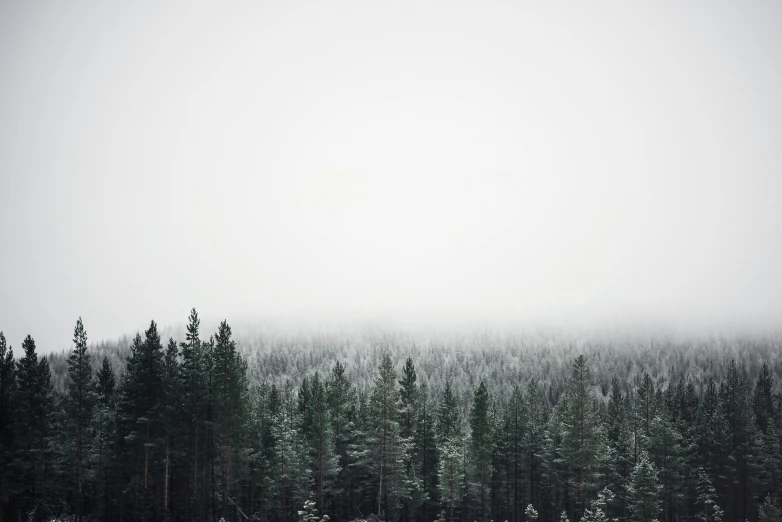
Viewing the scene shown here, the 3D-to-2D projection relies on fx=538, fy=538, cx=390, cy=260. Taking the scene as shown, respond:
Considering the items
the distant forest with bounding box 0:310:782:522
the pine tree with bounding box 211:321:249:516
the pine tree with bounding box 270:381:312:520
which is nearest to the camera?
the pine tree with bounding box 211:321:249:516

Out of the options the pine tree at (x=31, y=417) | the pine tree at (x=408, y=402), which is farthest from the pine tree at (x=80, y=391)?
the pine tree at (x=408, y=402)

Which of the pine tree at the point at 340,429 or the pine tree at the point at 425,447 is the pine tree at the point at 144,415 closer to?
the pine tree at the point at 340,429

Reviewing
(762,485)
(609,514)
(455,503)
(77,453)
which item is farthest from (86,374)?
(762,485)

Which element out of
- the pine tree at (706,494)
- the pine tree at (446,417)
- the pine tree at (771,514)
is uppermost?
the pine tree at (446,417)

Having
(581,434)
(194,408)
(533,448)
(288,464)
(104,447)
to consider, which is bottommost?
(533,448)

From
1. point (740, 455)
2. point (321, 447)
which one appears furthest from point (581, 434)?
point (740, 455)

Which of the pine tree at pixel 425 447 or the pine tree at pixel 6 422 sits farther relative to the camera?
the pine tree at pixel 425 447

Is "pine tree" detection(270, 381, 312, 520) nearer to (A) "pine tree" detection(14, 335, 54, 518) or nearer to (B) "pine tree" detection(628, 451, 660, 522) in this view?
(A) "pine tree" detection(14, 335, 54, 518)

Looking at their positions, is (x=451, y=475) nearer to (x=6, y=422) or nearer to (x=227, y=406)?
(x=227, y=406)

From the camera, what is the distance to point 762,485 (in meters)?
62.0

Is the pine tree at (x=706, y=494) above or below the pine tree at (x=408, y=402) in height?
below

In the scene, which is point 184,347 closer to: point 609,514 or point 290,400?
point 290,400

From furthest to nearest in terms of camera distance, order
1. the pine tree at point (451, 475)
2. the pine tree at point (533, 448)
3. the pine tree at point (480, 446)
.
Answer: the pine tree at point (533, 448), the pine tree at point (480, 446), the pine tree at point (451, 475)

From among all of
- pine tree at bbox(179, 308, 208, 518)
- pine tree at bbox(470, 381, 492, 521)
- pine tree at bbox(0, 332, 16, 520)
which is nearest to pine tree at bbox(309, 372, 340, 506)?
pine tree at bbox(179, 308, 208, 518)
